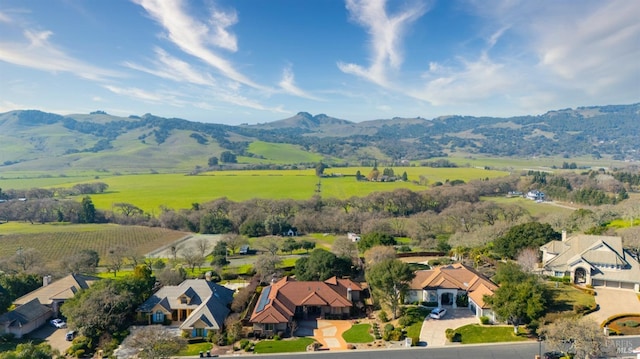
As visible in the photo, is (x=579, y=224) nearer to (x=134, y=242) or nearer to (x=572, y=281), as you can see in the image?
(x=572, y=281)

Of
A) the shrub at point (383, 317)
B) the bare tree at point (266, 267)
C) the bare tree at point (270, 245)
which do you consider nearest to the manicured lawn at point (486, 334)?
the shrub at point (383, 317)

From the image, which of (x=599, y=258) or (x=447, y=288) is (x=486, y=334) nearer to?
(x=447, y=288)

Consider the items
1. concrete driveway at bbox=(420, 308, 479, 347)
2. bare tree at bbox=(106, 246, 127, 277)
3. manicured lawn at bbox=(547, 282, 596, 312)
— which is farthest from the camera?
bare tree at bbox=(106, 246, 127, 277)

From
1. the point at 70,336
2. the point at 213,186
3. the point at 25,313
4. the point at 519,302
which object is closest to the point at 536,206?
the point at 519,302

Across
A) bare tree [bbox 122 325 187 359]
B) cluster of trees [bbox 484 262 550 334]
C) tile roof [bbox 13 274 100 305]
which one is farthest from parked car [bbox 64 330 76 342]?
cluster of trees [bbox 484 262 550 334]

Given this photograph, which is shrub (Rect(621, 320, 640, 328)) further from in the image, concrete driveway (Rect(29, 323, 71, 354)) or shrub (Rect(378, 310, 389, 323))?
concrete driveway (Rect(29, 323, 71, 354))

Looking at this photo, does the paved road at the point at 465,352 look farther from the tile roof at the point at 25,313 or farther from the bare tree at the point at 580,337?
the tile roof at the point at 25,313
